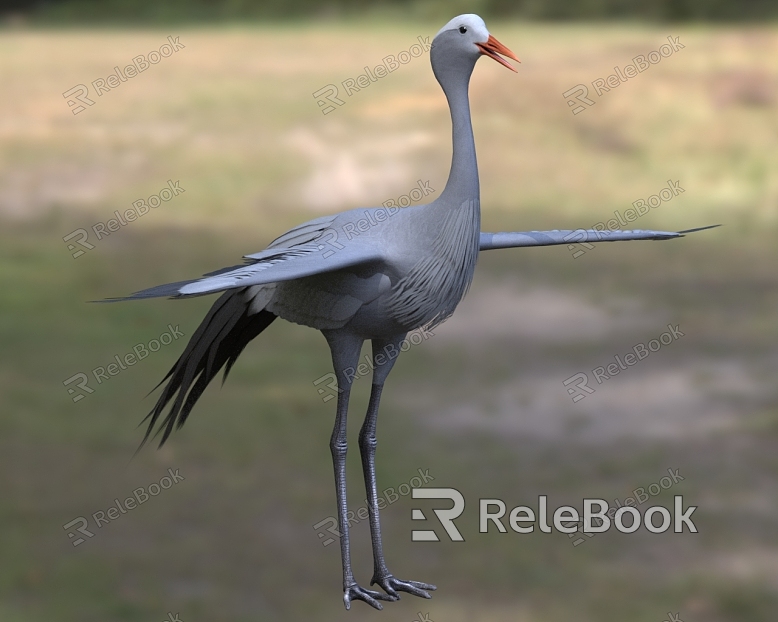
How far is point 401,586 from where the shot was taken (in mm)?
4109

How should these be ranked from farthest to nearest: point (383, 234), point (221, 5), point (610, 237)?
point (221, 5) < point (610, 237) < point (383, 234)

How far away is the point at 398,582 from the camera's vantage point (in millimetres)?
4117

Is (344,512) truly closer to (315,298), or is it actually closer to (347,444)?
(347,444)

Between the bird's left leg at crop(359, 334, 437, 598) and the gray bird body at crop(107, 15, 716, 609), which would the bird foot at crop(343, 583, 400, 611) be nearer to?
the gray bird body at crop(107, 15, 716, 609)

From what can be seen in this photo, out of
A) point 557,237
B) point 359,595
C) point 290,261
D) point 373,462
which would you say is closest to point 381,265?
point 290,261

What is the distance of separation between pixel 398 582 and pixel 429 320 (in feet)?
3.48

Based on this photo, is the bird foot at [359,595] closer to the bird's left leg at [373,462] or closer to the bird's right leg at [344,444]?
the bird's right leg at [344,444]

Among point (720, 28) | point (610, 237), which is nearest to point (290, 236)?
point (610, 237)

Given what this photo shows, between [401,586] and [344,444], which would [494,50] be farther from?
[401,586]

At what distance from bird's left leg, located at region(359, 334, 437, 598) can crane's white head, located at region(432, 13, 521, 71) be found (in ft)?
3.40

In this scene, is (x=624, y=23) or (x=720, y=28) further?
(x=624, y=23)

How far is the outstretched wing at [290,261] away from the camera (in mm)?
3164

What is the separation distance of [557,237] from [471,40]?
811 millimetres

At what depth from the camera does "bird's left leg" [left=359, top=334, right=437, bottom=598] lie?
3990mm
